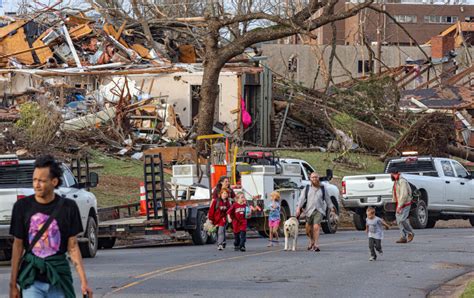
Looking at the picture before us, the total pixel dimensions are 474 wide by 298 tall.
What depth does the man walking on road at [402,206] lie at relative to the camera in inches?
923

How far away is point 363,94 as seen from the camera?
47.4m

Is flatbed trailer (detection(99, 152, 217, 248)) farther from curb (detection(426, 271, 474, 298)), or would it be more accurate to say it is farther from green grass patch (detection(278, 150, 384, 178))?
green grass patch (detection(278, 150, 384, 178))

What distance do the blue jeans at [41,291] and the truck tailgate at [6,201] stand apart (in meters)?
10.2

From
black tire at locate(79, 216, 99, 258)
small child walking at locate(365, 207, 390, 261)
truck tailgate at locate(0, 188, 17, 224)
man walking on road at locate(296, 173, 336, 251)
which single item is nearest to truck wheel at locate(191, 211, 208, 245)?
man walking on road at locate(296, 173, 336, 251)

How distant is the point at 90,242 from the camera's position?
65.3 ft

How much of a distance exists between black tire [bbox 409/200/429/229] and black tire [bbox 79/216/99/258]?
11.6 meters

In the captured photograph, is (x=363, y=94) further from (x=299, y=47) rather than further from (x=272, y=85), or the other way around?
(x=299, y=47)

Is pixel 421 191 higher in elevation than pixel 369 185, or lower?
lower

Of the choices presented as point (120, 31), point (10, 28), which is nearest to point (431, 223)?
point (120, 31)

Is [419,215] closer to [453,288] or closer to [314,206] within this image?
[314,206]

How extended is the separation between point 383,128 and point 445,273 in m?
28.3

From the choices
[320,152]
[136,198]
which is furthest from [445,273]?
[320,152]

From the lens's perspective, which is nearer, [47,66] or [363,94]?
[47,66]

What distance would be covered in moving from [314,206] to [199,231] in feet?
11.0
